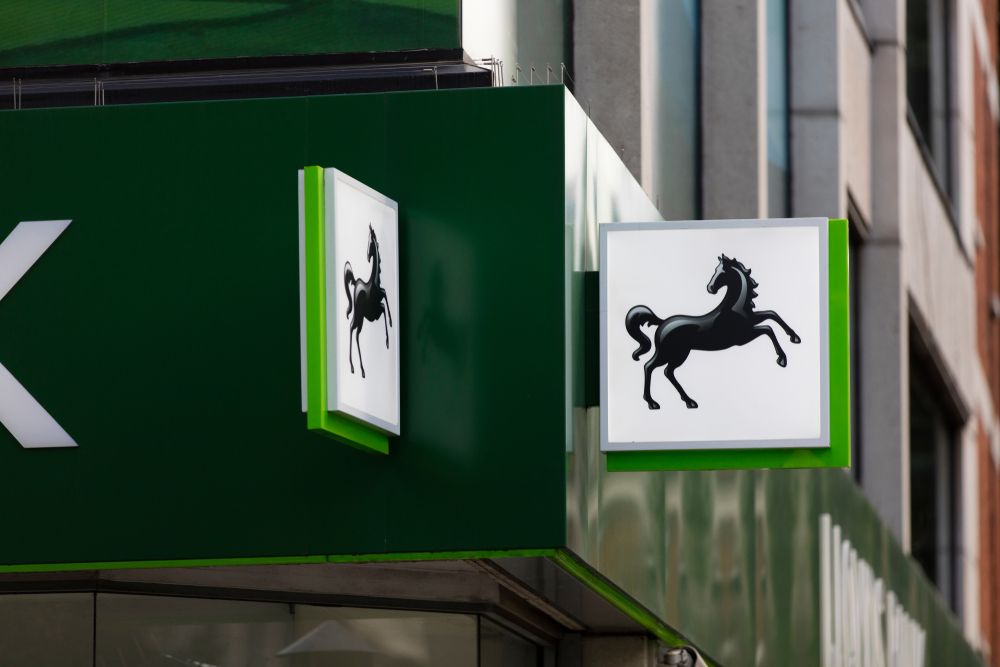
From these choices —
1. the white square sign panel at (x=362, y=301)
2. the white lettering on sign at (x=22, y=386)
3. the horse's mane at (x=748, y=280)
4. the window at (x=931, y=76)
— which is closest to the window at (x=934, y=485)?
the window at (x=931, y=76)

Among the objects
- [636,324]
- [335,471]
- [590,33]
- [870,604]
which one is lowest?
[870,604]

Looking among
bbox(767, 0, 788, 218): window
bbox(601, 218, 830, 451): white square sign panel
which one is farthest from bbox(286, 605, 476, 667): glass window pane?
bbox(767, 0, 788, 218): window

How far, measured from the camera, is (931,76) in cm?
3041

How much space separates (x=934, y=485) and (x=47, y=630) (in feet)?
70.9

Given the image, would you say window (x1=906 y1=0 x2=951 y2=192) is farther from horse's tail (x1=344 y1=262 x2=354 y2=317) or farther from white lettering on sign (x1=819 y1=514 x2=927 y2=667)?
horse's tail (x1=344 y1=262 x2=354 y2=317)

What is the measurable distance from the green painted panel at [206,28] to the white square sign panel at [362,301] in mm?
1578

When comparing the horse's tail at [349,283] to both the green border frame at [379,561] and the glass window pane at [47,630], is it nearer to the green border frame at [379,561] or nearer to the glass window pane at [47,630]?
the green border frame at [379,561]

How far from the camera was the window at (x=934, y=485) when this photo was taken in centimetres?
3008

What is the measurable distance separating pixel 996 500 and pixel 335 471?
30038 mm

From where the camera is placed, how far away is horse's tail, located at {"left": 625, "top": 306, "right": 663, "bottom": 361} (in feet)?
35.1

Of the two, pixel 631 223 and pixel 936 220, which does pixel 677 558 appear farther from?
pixel 936 220

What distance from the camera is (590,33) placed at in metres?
13.6

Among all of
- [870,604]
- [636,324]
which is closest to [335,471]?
[636,324]

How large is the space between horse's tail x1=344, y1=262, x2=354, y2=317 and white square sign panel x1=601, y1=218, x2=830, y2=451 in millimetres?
1432
